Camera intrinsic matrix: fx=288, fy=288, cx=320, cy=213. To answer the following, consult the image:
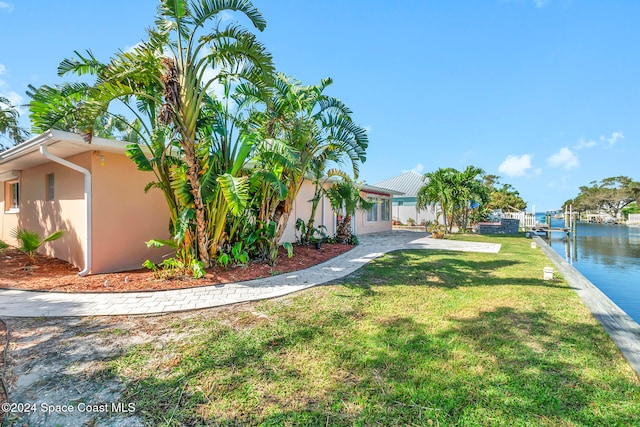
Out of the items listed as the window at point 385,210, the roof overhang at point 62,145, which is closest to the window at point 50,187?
the roof overhang at point 62,145

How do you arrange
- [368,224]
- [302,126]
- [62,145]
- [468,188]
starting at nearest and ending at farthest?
[62,145] → [302,126] → [468,188] → [368,224]

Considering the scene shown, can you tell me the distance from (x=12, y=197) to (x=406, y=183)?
2891cm

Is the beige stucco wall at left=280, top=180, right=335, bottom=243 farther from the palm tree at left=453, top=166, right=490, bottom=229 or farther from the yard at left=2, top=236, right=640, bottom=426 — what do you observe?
the palm tree at left=453, top=166, right=490, bottom=229

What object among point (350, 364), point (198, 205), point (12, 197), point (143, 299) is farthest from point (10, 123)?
point (350, 364)

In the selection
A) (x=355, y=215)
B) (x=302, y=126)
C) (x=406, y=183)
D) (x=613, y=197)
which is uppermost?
(x=406, y=183)

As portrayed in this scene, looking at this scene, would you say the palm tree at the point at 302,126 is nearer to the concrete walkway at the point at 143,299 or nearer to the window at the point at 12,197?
the concrete walkway at the point at 143,299

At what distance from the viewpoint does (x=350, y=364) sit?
3.01 metres

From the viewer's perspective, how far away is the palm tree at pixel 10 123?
14.4 m

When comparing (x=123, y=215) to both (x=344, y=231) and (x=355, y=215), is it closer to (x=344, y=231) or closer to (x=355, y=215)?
(x=344, y=231)

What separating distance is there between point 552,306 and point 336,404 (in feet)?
15.0

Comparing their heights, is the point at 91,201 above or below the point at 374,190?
below

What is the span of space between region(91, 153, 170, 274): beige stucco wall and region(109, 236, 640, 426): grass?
431cm

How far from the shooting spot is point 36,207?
30.8ft

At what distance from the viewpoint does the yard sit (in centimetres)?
232
